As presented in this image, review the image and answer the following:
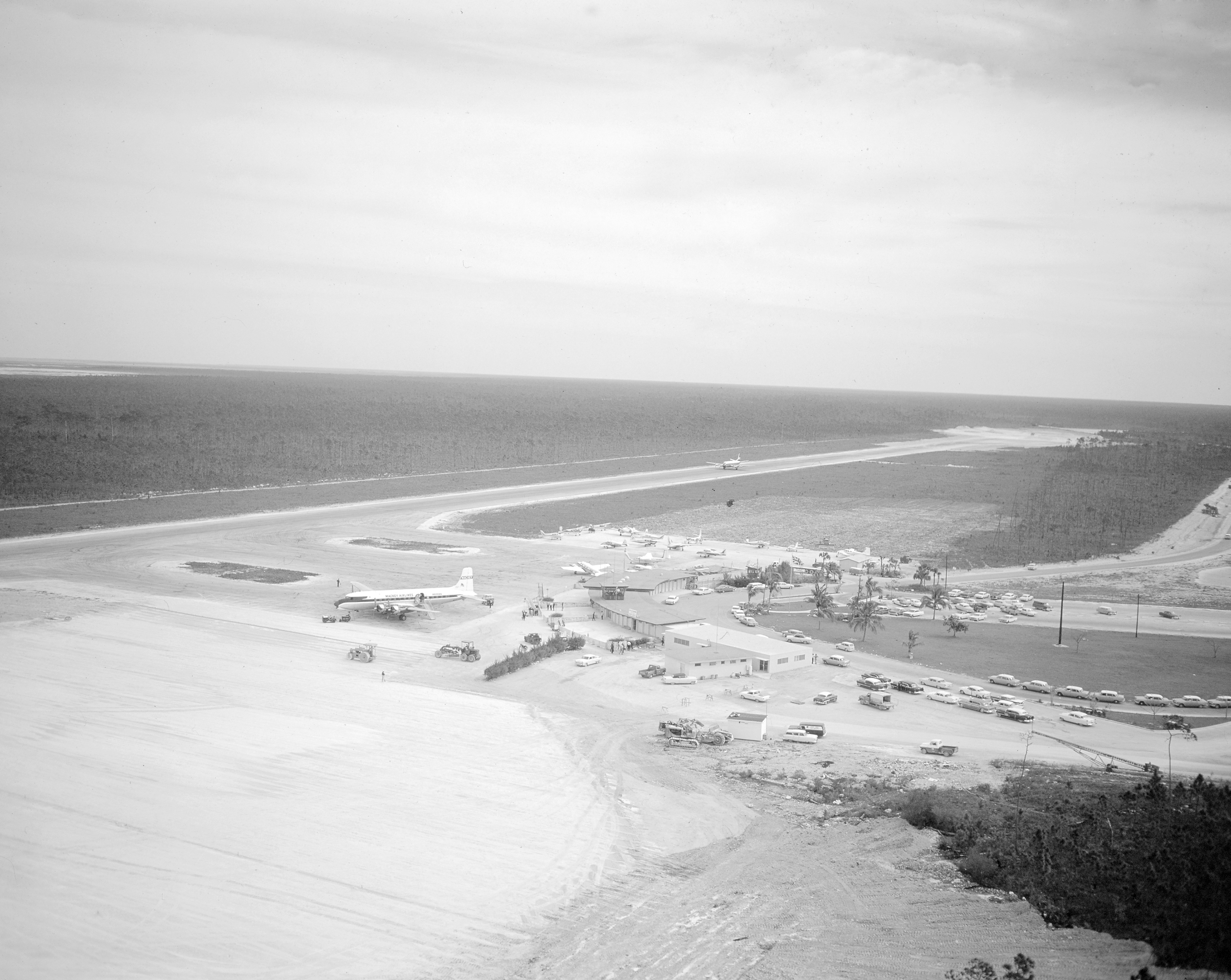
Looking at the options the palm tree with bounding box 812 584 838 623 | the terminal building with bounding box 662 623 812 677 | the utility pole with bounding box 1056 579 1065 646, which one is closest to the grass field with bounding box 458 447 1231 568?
the utility pole with bounding box 1056 579 1065 646

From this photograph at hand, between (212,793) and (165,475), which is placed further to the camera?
(165,475)

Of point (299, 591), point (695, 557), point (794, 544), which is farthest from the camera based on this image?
point (794, 544)

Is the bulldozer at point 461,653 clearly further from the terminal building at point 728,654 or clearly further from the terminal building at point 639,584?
the terminal building at point 639,584

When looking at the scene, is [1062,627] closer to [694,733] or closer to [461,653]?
[694,733]

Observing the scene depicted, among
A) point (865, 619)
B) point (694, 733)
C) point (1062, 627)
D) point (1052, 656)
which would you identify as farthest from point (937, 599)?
point (694, 733)

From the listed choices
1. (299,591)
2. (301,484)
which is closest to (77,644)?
(299,591)

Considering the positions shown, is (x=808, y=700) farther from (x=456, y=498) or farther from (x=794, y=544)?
(x=456, y=498)

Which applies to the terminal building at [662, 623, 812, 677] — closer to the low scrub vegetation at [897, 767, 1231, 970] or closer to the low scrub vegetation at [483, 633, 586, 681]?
the low scrub vegetation at [483, 633, 586, 681]

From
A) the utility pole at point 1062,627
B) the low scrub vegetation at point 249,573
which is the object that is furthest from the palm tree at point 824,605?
the low scrub vegetation at point 249,573
